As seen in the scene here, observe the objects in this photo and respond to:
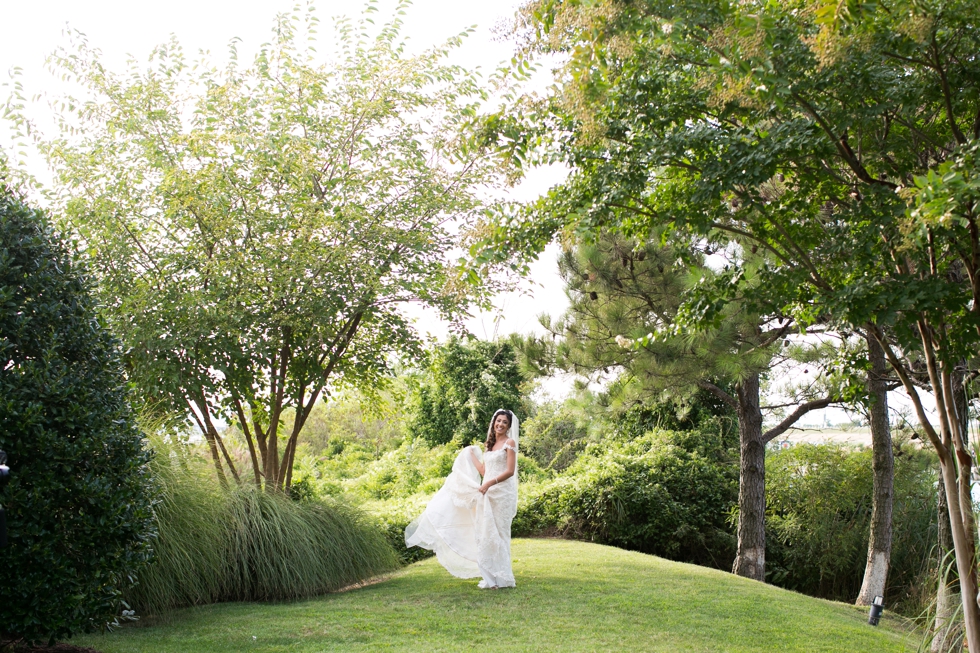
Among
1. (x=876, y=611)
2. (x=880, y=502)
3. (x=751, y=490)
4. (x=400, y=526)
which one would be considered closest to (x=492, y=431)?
(x=400, y=526)

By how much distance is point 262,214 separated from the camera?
824cm

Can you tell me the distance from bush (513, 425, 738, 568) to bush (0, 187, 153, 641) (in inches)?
347

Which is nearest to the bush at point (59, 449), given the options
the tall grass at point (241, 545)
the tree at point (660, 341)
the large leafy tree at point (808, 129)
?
the tall grass at point (241, 545)

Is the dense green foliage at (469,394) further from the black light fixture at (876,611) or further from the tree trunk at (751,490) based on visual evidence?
the black light fixture at (876,611)

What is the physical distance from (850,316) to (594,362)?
564 centimetres

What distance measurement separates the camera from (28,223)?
4449 mm

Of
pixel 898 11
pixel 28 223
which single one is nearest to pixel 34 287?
pixel 28 223

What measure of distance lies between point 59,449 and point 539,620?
11.9 feet

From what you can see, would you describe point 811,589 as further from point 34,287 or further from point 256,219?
point 34,287

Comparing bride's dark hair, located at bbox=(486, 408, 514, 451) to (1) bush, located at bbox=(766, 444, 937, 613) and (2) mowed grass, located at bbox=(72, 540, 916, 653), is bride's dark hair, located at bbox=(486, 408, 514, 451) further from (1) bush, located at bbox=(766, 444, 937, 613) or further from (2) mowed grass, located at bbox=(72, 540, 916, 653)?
(1) bush, located at bbox=(766, 444, 937, 613)

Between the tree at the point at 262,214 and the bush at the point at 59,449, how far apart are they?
3334mm

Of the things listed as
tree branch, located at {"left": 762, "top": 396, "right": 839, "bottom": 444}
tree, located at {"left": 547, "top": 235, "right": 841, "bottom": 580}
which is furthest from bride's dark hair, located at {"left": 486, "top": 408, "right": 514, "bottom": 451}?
tree branch, located at {"left": 762, "top": 396, "right": 839, "bottom": 444}

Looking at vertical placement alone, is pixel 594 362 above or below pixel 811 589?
above

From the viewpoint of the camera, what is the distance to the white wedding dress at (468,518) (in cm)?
768
